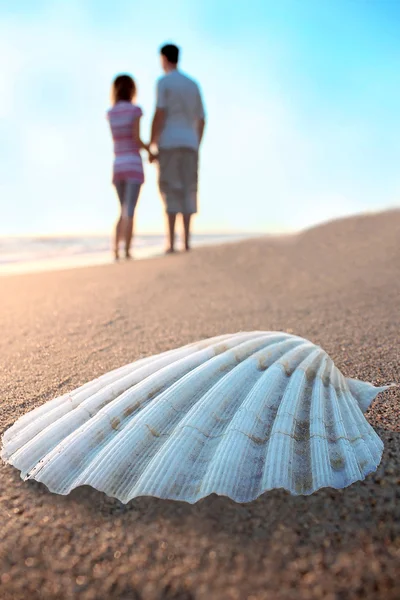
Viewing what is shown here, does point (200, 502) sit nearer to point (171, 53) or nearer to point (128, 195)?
point (128, 195)

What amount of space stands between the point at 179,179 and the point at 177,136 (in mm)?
515

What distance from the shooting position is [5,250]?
1152cm

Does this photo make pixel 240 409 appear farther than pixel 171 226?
No

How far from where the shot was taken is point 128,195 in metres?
6.03

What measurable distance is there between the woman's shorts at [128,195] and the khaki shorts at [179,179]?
31cm

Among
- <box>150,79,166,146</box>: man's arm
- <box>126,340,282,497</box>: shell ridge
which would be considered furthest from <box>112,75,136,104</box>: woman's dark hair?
<box>126,340,282,497</box>: shell ridge

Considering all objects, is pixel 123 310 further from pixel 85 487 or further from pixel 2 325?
pixel 85 487

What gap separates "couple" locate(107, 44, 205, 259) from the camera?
5.62 meters

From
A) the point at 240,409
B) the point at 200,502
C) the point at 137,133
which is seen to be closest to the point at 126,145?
the point at 137,133

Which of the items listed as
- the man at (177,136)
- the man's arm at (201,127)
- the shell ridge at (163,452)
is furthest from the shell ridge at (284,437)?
the man's arm at (201,127)

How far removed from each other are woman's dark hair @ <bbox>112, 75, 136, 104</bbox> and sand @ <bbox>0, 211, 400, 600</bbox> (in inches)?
111

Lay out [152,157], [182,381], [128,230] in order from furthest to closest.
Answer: [128,230] → [152,157] → [182,381]

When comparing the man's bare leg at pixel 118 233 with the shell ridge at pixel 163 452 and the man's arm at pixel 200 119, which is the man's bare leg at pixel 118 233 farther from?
the shell ridge at pixel 163 452

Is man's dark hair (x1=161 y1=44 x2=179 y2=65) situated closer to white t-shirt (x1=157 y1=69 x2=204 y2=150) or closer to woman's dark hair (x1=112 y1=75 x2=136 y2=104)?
white t-shirt (x1=157 y1=69 x2=204 y2=150)
